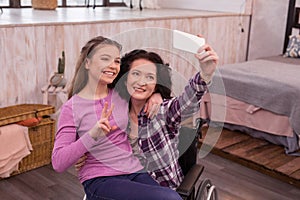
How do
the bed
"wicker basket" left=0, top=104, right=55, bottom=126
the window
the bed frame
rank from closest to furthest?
1. "wicker basket" left=0, top=104, right=55, bottom=126
2. the bed
3. the window
4. the bed frame

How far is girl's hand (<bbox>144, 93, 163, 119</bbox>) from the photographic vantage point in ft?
5.11

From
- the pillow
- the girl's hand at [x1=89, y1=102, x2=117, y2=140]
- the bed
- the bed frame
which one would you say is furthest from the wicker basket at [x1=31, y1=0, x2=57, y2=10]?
the girl's hand at [x1=89, y1=102, x2=117, y2=140]

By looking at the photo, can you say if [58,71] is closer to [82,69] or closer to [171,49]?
[82,69]

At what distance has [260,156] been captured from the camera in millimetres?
3094

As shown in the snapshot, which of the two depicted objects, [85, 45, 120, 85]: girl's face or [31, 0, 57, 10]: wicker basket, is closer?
[85, 45, 120, 85]: girl's face

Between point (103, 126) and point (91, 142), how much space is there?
0.32 feet

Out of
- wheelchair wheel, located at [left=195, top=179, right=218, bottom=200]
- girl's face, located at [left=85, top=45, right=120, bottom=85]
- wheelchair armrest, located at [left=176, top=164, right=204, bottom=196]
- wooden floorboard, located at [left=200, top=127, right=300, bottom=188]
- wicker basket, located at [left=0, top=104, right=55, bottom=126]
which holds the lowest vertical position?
wooden floorboard, located at [left=200, top=127, right=300, bottom=188]

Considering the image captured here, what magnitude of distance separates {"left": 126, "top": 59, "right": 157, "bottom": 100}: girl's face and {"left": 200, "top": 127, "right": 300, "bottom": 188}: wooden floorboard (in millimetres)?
1406

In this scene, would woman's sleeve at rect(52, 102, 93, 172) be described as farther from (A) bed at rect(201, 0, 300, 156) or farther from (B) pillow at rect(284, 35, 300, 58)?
(B) pillow at rect(284, 35, 300, 58)

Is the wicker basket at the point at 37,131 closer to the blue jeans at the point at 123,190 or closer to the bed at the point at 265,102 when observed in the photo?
the bed at the point at 265,102

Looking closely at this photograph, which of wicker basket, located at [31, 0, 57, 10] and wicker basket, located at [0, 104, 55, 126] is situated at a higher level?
A: wicker basket, located at [31, 0, 57, 10]

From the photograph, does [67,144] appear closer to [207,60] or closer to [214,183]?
[207,60]

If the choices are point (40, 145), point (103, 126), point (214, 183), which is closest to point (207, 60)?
point (103, 126)

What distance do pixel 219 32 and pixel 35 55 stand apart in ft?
6.82
